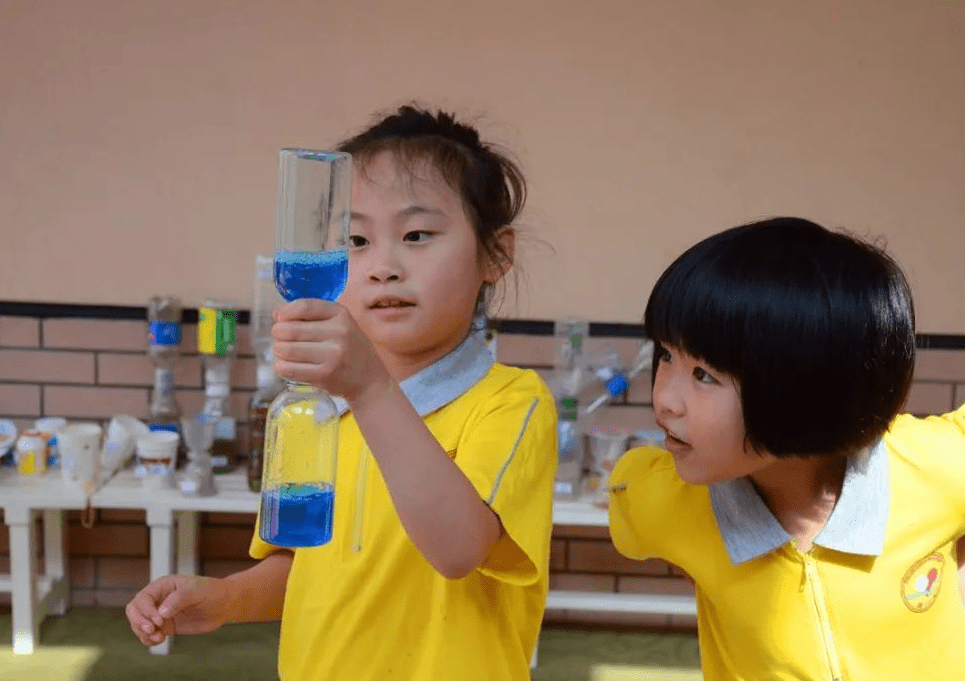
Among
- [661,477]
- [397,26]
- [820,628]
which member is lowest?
[820,628]

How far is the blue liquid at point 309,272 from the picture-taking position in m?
0.73

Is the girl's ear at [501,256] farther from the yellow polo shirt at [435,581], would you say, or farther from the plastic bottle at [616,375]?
the plastic bottle at [616,375]

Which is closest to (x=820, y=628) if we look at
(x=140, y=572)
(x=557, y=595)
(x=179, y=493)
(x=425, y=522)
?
(x=425, y=522)

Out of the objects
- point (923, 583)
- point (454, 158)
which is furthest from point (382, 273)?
point (923, 583)

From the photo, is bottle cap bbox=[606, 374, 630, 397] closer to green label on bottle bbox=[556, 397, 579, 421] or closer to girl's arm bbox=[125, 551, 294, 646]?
green label on bottle bbox=[556, 397, 579, 421]

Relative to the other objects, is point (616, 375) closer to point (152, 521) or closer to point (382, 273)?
point (152, 521)

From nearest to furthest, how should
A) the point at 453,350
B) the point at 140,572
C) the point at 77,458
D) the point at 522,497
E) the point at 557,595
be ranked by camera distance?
the point at 522,497 < the point at 453,350 < the point at 77,458 < the point at 557,595 < the point at 140,572

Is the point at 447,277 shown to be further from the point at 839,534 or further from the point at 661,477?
the point at 839,534

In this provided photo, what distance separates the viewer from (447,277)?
1.01 m

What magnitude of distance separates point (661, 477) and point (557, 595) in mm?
1594

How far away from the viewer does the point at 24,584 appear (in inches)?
98.7

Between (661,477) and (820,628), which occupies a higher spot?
(661,477)

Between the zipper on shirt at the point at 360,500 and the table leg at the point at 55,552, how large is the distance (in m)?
2.02

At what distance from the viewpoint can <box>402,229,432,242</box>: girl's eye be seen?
1.01 m
